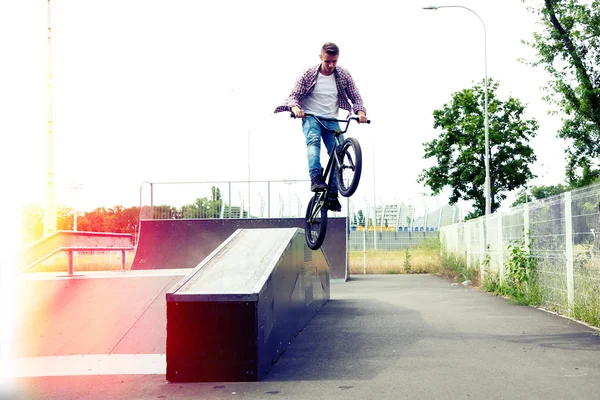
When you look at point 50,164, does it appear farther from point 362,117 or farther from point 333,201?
point 362,117

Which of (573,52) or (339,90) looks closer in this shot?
(339,90)

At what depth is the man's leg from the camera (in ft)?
27.6

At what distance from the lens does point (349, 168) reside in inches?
311

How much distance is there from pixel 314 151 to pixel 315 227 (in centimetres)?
145

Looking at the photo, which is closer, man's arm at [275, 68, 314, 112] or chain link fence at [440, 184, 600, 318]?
man's arm at [275, 68, 314, 112]

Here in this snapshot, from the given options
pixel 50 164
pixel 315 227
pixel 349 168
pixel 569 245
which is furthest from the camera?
pixel 50 164

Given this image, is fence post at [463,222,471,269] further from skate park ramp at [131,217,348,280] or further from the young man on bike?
the young man on bike

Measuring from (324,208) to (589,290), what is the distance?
4.14 metres

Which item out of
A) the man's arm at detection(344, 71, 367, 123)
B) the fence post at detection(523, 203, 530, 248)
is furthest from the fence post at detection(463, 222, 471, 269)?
the man's arm at detection(344, 71, 367, 123)

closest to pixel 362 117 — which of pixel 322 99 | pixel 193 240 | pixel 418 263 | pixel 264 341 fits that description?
pixel 322 99

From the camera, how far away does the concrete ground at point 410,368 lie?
227 inches

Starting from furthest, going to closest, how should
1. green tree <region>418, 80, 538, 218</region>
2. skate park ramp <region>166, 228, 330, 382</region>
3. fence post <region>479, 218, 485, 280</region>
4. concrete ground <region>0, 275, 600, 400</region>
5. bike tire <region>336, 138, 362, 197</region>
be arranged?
green tree <region>418, 80, 538, 218</region> → fence post <region>479, 218, 485, 280</region> → bike tire <region>336, 138, 362, 197</region> → skate park ramp <region>166, 228, 330, 382</region> → concrete ground <region>0, 275, 600, 400</region>

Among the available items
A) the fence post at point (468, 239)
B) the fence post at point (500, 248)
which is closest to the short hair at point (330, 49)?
the fence post at point (500, 248)

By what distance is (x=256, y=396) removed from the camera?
18.7ft
